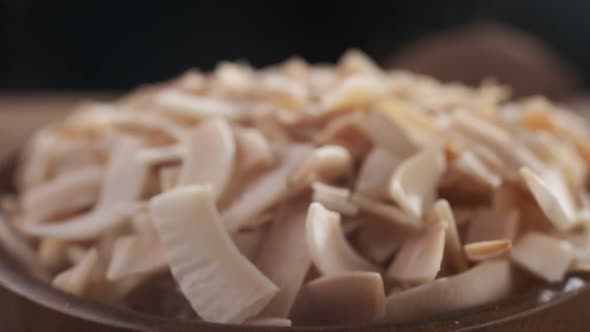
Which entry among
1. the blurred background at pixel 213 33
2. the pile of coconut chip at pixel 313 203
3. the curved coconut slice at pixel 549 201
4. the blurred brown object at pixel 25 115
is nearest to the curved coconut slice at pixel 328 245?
the pile of coconut chip at pixel 313 203

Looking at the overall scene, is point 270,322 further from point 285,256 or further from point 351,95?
point 351,95

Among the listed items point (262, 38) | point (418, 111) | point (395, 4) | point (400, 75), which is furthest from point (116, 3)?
point (418, 111)

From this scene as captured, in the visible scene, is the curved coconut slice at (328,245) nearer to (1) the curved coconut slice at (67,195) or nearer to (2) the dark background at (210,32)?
(1) the curved coconut slice at (67,195)

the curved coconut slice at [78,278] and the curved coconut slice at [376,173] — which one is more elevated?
the curved coconut slice at [376,173]

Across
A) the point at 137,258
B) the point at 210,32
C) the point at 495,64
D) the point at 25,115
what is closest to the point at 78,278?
the point at 137,258

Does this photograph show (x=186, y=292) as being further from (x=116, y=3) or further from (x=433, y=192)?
(x=116, y=3)
